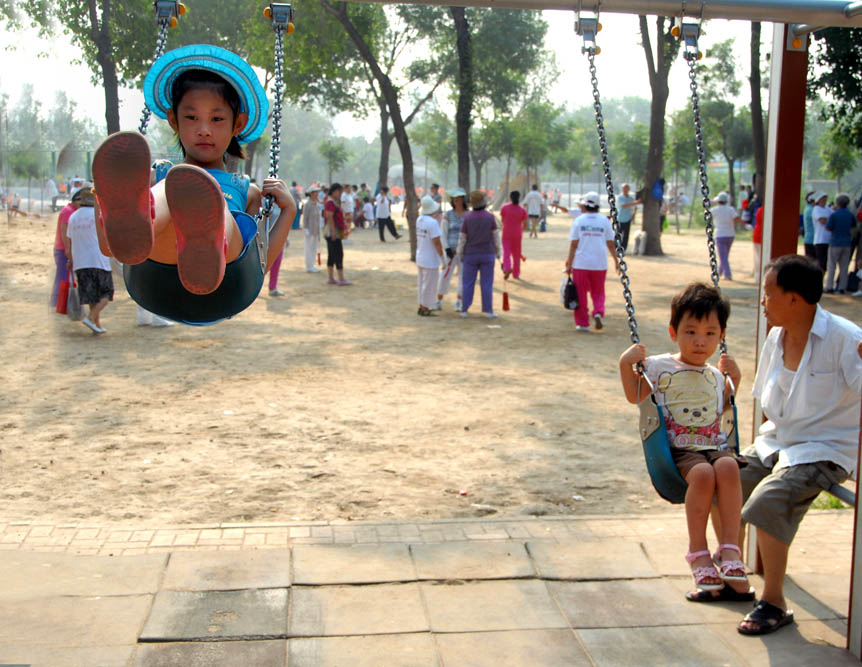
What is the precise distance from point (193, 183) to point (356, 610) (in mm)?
2074

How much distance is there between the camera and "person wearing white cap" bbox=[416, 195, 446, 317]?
12.5 m

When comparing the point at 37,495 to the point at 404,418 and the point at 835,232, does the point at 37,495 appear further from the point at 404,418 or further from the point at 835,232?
the point at 835,232

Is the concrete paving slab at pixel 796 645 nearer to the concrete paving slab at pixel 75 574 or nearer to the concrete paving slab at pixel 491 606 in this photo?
the concrete paving slab at pixel 491 606

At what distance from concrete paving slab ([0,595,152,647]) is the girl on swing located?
157 centimetres

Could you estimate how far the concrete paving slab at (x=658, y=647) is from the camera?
361cm

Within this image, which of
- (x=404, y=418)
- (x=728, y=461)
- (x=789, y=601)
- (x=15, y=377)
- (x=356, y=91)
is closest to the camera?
(x=728, y=461)

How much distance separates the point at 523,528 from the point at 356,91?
132ft

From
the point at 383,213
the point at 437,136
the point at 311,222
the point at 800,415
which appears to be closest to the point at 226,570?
the point at 800,415

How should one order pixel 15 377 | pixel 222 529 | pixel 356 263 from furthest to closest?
pixel 356 263
pixel 15 377
pixel 222 529

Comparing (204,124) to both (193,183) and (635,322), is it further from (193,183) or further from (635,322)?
(635,322)

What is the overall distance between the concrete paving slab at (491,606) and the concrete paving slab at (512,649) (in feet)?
0.20

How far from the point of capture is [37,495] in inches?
225

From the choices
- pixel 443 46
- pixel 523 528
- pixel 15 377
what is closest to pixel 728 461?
pixel 523 528

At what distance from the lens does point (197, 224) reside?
2.97 metres
